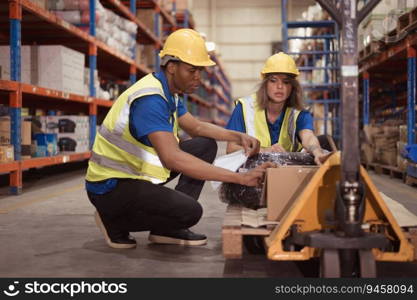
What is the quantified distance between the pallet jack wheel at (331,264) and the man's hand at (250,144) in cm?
115

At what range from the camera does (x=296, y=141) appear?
3.81 meters

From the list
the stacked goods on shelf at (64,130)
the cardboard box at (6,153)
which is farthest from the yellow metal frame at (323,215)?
the stacked goods on shelf at (64,130)

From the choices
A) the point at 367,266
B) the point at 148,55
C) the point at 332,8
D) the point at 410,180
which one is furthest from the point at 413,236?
the point at 148,55

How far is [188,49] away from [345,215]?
1.31 meters

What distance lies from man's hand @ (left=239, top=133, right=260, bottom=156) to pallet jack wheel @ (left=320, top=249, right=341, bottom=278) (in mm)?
1150

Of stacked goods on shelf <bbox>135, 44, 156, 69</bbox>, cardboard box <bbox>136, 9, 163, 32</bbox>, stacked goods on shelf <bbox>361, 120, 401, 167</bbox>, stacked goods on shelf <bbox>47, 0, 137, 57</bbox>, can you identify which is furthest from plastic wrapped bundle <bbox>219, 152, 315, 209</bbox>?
stacked goods on shelf <bbox>135, 44, 156, 69</bbox>

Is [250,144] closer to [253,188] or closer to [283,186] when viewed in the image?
[253,188]

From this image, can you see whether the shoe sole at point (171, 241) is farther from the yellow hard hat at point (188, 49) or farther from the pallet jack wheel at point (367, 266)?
the pallet jack wheel at point (367, 266)

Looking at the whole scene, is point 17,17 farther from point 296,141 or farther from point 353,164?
point 353,164

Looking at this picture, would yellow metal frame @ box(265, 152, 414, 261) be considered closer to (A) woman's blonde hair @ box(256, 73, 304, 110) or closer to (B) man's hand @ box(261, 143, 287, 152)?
(B) man's hand @ box(261, 143, 287, 152)

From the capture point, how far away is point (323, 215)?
2145mm

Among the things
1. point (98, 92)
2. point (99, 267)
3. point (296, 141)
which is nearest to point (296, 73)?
point (296, 141)

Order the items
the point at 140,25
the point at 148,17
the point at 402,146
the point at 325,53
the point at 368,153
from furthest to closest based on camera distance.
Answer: the point at 148,17 → the point at 140,25 → the point at 325,53 → the point at 368,153 → the point at 402,146

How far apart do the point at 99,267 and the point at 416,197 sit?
3.46 meters
